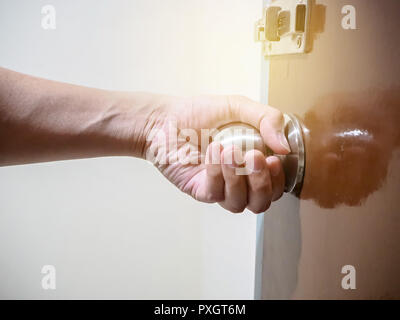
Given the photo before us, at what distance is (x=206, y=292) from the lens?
1.05m

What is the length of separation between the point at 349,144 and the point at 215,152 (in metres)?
0.16

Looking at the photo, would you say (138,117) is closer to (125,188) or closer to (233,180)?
(233,180)

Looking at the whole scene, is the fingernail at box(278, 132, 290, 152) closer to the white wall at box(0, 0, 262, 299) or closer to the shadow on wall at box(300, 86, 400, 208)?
the shadow on wall at box(300, 86, 400, 208)

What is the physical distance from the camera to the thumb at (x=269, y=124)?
0.42 meters

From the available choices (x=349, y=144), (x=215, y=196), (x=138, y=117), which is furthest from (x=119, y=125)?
(x=349, y=144)

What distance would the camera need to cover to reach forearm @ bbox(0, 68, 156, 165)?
51cm

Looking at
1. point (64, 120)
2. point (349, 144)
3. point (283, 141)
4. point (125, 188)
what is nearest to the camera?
point (349, 144)

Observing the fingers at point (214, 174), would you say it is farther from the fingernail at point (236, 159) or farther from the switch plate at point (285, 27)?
the switch plate at point (285, 27)

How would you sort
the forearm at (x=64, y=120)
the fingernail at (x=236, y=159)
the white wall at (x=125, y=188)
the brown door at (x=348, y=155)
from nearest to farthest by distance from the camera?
the brown door at (x=348, y=155), the fingernail at (x=236, y=159), the forearm at (x=64, y=120), the white wall at (x=125, y=188)

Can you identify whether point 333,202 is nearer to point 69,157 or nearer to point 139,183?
point 69,157

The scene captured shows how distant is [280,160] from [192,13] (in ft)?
1.90

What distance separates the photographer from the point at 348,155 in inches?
12.7

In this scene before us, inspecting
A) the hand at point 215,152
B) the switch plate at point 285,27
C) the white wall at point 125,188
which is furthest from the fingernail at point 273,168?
the white wall at point 125,188
